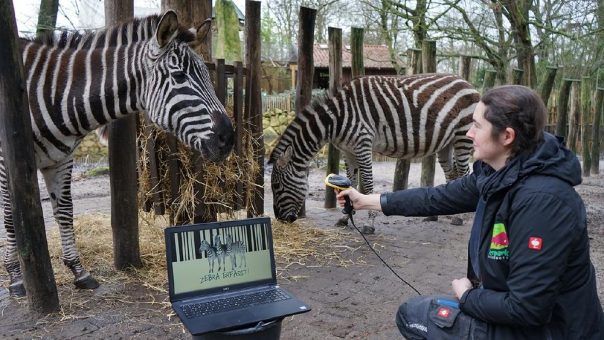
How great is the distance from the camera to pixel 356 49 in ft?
22.9

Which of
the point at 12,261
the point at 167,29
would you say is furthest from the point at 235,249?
the point at 12,261

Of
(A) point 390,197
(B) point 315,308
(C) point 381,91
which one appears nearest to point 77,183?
(C) point 381,91

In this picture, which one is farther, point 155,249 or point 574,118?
point 574,118

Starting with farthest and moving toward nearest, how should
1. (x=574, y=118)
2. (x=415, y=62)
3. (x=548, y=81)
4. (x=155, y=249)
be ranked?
(x=574, y=118) → (x=548, y=81) → (x=415, y=62) → (x=155, y=249)

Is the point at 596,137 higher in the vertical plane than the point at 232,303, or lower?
higher

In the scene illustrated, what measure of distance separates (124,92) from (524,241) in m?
2.92

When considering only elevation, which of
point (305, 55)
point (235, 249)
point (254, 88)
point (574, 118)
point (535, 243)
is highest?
point (305, 55)

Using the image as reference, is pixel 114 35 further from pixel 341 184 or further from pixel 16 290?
pixel 341 184

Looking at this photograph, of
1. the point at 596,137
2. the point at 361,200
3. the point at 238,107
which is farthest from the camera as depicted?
the point at 596,137

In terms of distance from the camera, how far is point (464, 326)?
1.95 m

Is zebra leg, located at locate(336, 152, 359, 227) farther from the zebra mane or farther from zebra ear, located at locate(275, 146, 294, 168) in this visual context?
the zebra mane

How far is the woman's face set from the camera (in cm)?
189

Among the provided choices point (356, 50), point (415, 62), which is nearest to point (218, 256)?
point (356, 50)

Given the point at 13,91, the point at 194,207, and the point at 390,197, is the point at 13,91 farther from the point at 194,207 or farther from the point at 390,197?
the point at 390,197
